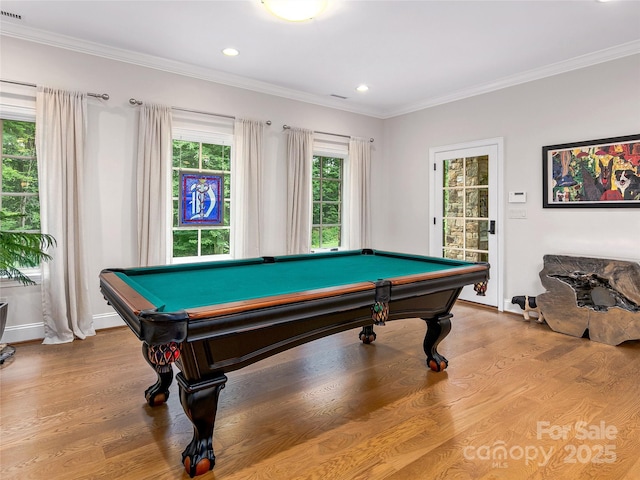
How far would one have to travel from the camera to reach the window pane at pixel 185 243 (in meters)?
4.34

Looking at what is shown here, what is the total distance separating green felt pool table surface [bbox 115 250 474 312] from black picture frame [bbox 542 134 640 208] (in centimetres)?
201

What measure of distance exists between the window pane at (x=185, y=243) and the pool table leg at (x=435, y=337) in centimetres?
279

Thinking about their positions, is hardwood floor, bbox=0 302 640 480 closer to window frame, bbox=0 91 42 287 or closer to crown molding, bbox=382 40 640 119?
window frame, bbox=0 91 42 287

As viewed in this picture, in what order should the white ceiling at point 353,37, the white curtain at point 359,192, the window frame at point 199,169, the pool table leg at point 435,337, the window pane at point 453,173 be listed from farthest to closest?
1. the white curtain at point 359,192
2. the window pane at point 453,173
3. the window frame at point 199,169
4. the white ceiling at point 353,37
5. the pool table leg at point 435,337

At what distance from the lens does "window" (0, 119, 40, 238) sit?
3.47 metres

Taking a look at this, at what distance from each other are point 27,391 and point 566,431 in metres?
3.21

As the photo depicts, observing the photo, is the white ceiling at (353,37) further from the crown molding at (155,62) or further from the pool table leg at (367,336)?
the pool table leg at (367,336)

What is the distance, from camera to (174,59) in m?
3.97

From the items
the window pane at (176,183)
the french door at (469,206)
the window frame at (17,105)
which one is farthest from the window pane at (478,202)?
the window frame at (17,105)

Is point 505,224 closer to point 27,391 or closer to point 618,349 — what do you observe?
point 618,349

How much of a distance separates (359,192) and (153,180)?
9.14ft

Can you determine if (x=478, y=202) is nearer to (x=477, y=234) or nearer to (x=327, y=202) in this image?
(x=477, y=234)

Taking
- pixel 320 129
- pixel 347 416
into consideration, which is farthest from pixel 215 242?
pixel 347 416

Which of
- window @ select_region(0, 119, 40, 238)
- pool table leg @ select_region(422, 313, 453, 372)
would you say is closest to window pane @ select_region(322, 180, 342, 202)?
pool table leg @ select_region(422, 313, 453, 372)
